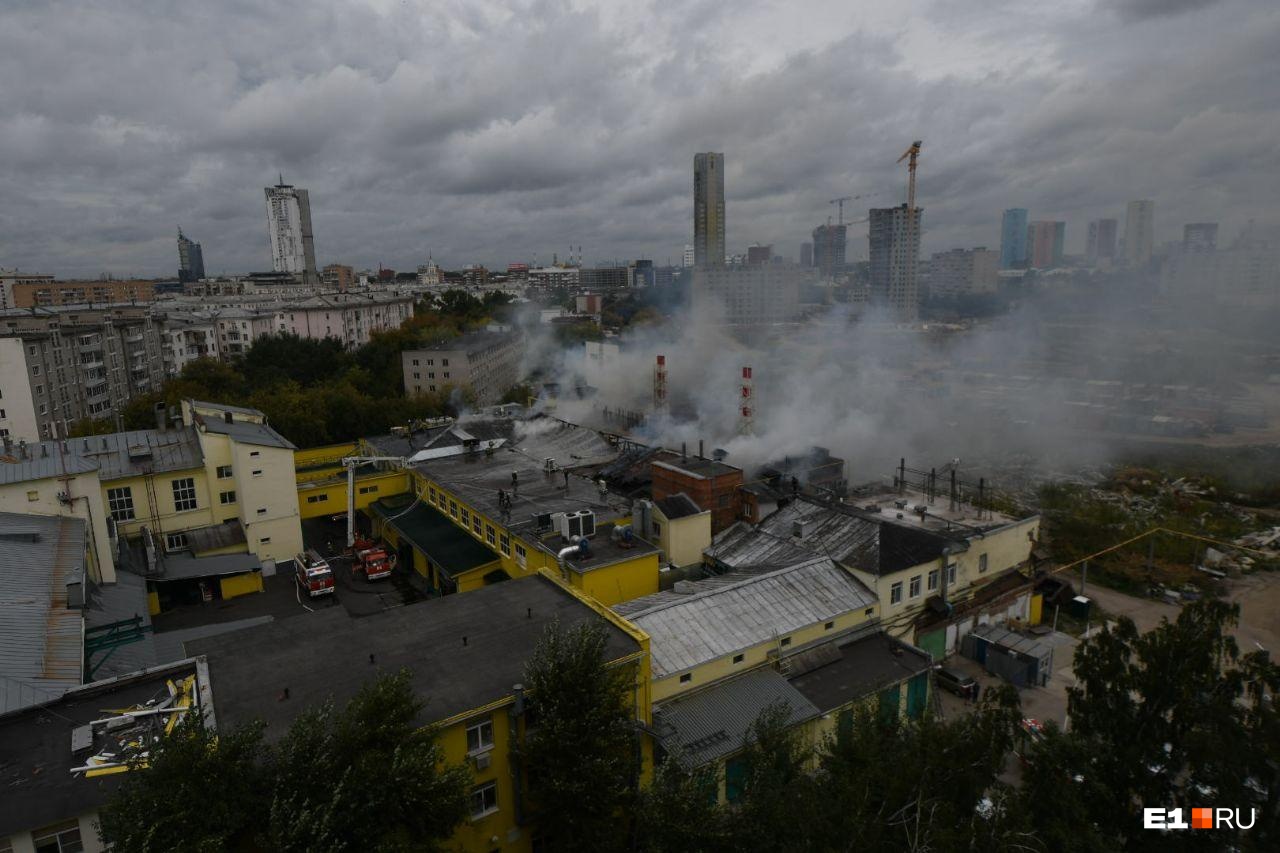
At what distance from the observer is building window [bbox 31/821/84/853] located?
6129 millimetres

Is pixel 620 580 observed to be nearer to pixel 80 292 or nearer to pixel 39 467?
pixel 39 467

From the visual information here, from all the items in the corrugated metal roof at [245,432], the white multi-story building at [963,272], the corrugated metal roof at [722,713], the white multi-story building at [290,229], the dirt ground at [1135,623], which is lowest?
the dirt ground at [1135,623]

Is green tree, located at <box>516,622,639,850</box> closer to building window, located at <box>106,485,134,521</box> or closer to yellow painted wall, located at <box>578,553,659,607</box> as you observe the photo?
yellow painted wall, located at <box>578,553,659,607</box>

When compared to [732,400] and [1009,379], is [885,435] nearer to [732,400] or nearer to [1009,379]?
[732,400]

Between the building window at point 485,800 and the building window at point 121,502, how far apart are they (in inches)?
528

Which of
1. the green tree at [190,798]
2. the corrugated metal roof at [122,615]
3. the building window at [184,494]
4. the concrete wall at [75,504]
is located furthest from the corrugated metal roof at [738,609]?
the building window at [184,494]

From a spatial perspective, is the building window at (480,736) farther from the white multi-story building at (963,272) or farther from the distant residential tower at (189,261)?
the distant residential tower at (189,261)

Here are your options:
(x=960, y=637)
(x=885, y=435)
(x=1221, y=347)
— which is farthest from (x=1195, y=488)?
(x=1221, y=347)

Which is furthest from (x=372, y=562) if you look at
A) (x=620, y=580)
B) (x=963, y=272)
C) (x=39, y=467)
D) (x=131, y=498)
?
(x=963, y=272)

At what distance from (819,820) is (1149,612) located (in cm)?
1487

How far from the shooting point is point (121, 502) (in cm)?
1658

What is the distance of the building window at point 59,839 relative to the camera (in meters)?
6.13

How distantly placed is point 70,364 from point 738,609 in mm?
34851

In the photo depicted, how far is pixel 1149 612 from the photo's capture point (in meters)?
16.5
